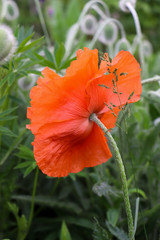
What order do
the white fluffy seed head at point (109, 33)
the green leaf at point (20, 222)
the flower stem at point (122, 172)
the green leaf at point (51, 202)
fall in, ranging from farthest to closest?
1. the white fluffy seed head at point (109, 33)
2. the green leaf at point (51, 202)
3. the green leaf at point (20, 222)
4. the flower stem at point (122, 172)

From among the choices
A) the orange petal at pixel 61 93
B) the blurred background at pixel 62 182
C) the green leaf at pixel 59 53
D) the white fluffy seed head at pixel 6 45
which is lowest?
the blurred background at pixel 62 182

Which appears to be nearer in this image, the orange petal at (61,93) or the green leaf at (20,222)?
the orange petal at (61,93)

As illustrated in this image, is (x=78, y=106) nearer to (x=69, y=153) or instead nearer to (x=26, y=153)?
(x=69, y=153)

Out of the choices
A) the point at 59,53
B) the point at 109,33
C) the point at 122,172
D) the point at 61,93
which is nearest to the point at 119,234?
the point at 122,172

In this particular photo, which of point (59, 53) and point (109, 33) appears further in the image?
point (109, 33)

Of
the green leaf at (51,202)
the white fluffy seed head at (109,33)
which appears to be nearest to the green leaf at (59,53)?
the green leaf at (51,202)

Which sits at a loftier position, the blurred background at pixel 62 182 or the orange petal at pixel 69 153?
the orange petal at pixel 69 153

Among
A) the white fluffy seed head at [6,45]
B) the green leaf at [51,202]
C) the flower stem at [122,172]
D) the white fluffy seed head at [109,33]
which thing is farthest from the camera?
the white fluffy seed head at [109,33]

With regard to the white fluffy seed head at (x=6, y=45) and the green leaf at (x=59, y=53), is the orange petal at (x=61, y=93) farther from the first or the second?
the green leaf at (x=59, y=53)

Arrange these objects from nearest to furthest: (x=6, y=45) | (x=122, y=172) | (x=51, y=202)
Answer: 1. (x=122, y=172)
2. (x=6, y=45)
3. (x=51, y=202)

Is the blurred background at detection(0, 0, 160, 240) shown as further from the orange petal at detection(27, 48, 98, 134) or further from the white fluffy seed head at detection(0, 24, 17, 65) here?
the orange petal at detection(27, 48, 98, 134)
